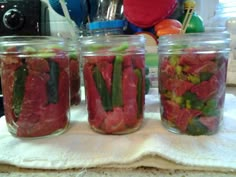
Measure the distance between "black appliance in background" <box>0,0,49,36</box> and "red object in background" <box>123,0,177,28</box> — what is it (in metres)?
0.28

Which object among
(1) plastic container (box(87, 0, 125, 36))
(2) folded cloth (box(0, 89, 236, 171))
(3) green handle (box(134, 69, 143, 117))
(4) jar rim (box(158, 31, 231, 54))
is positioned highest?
(1) plastic container (box(87, 0, 125, 36))

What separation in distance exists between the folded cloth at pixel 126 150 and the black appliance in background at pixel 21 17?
40 cm

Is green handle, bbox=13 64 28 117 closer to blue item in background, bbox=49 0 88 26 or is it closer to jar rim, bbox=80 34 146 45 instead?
jar rim, bbox=80 34 146 45

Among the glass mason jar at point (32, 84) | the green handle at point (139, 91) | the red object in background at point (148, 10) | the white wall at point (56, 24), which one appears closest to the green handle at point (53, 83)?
the glass mason jar at point (32, 84)

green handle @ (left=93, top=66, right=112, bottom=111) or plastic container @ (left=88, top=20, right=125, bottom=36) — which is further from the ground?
plastic container @ (left=88, top=20, right=125, bottom=36)

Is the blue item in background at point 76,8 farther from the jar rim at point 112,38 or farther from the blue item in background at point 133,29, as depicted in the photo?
the jar rim at point 112,38

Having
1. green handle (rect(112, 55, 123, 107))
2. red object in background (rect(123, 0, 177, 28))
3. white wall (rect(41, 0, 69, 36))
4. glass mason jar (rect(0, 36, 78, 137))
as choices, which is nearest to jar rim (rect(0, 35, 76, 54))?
glass mason jar (rect(0, 36, 78, 137))

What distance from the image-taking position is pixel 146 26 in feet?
2.18

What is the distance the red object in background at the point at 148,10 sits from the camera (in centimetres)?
64

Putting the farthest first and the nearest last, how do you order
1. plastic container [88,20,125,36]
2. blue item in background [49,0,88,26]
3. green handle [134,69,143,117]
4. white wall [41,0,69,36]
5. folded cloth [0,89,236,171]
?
white wall [41,0,69,36] → blue item in background [49,0,88,26] → plastic container [88,20,125,36] → green handle [134,69,143,117] → folded cloth [0,89,236,171]

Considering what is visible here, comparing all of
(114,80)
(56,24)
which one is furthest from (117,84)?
(56,24)

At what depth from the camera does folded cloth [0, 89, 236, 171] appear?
0.32m

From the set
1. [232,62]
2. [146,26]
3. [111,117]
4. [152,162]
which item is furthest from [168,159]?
[232,62]

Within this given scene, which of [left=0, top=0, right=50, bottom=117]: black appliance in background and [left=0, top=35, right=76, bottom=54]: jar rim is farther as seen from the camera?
[left=0, top=0, right=50, bottom=117]: black appliance in background
